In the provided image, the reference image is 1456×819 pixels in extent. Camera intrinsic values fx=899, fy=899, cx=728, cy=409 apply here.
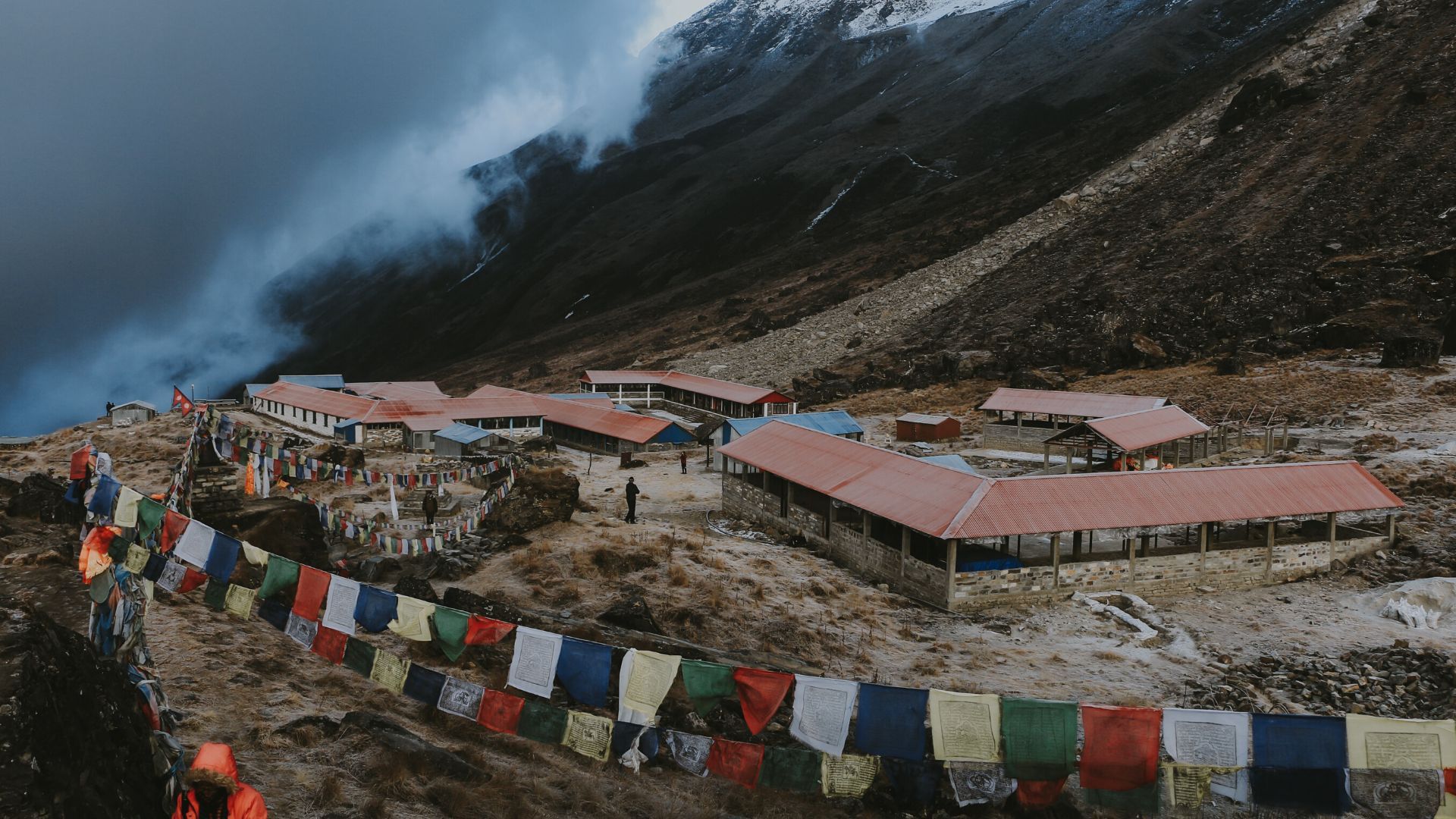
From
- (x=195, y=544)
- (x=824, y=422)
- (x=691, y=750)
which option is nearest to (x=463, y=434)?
(x=824, y=422)

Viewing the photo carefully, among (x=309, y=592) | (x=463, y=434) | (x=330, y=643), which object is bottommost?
(x=330, y=643)

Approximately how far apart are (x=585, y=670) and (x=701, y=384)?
52680 mm

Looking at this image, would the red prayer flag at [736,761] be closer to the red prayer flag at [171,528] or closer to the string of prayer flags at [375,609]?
the string of prayer flags at [375,609]

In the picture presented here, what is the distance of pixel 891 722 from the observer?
→ 10.6 metres

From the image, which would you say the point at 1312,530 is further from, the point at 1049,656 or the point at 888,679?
the point at 888,679

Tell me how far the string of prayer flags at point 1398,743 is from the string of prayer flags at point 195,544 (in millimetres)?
14148

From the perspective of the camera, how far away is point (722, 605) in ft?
64.8

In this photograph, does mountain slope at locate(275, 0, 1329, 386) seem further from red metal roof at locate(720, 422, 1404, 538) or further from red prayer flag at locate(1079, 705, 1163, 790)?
red prayer flag at locate(1079, 705, 1163, 790)

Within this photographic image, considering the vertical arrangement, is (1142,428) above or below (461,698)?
above

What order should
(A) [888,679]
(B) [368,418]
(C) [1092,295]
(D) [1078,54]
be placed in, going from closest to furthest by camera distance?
(A) [888,679] → (B) [368,418] → (C) [1092,295] → (D) [1078,54]

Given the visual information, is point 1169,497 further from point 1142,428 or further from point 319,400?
point 319,400

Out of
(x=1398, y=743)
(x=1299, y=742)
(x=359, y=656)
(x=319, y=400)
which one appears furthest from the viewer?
(x=319, y=400)

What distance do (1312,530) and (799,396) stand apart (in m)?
39.6

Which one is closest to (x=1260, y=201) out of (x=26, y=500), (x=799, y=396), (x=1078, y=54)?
(x=799, y=396)
